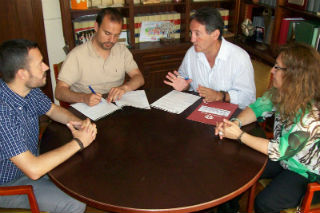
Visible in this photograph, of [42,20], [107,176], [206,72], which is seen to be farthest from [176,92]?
[42,20]

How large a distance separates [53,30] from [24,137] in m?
2.06

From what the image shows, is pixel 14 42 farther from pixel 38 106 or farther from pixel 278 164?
pixel 278 164

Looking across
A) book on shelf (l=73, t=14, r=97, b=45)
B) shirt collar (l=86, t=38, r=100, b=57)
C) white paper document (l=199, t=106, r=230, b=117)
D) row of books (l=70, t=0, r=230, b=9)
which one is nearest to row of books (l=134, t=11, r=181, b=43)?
row of books (l=70, t=0, r=230, b=9)

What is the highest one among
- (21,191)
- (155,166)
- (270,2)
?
(270,2)

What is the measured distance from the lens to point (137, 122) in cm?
179

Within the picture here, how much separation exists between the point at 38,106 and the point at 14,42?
413 millimetres

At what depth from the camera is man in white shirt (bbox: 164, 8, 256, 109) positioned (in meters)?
2.17

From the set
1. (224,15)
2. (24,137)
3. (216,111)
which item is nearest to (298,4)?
(224,15)

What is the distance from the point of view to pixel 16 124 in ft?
4.79

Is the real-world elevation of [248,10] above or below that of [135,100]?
above

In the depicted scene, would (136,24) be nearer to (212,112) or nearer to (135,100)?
(135,100)

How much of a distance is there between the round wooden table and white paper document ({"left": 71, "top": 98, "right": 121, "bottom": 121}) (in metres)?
0.07

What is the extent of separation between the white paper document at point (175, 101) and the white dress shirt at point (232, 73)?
0.29 metres

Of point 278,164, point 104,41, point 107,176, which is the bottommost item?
point 278,164
